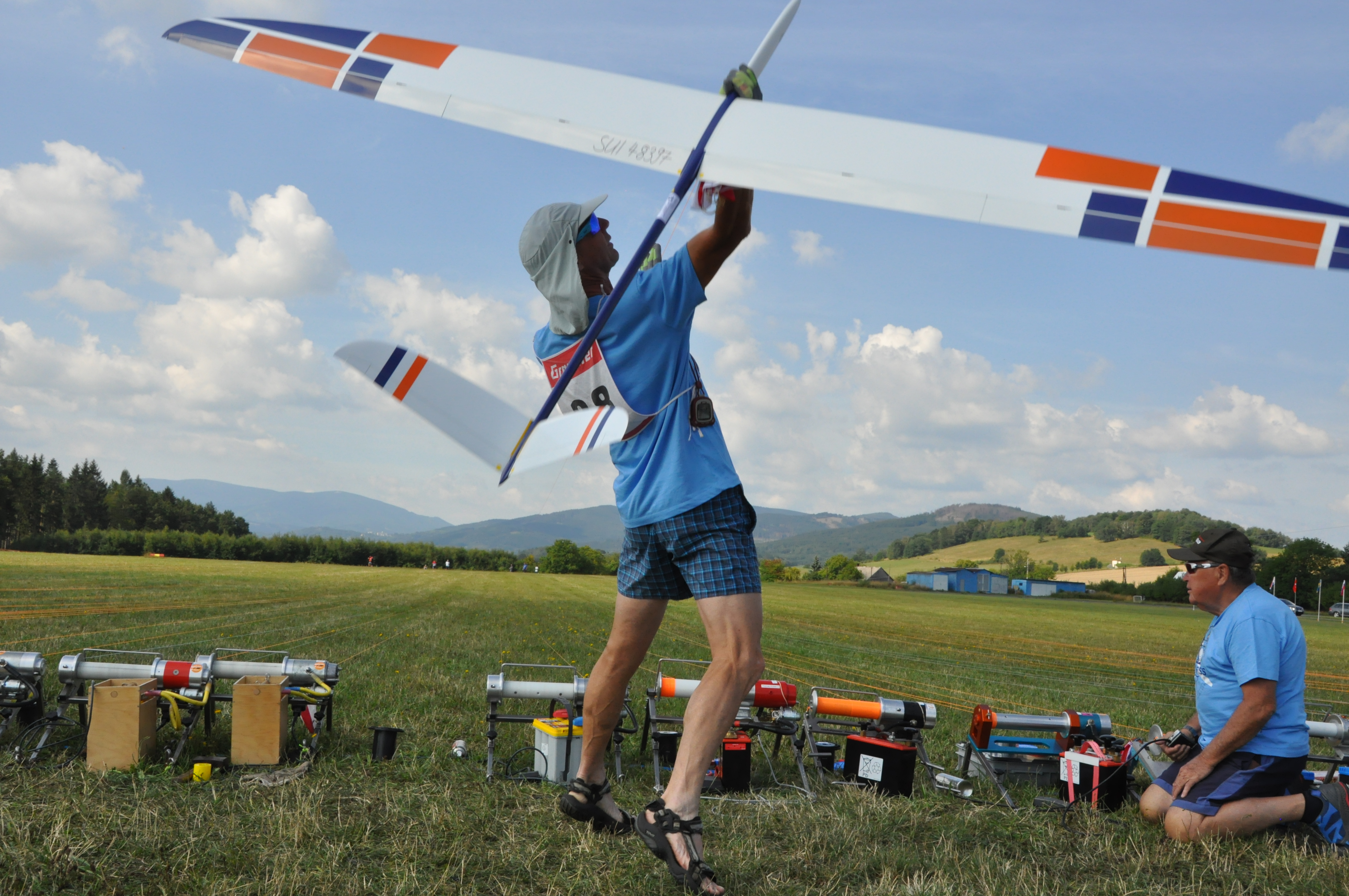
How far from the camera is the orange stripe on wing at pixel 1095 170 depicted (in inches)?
81.6

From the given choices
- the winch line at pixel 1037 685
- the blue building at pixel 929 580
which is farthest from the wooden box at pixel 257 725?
the blue building at pixel 929 580

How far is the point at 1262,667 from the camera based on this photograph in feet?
12.8

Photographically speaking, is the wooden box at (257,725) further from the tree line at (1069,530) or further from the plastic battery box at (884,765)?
the tree line at (1069,530)

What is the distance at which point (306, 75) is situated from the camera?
115 inches

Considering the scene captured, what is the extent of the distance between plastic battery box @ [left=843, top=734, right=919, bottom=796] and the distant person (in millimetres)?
1714

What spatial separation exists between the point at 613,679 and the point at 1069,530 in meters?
153

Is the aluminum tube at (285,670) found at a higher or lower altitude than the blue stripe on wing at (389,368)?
lower

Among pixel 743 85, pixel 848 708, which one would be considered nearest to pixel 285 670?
pixel 848 708

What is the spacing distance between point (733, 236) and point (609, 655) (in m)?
1.81

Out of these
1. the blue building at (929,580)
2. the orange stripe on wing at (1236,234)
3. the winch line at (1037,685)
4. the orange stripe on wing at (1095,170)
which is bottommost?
the blue building at (929,580)

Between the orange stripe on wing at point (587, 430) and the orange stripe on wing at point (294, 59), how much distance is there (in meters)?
1.52

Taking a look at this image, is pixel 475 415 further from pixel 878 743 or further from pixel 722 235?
pixel 878 743

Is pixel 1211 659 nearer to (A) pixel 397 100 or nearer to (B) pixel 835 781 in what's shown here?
(B) pixel 835 781

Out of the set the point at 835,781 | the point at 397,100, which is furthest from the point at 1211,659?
the point at 397,100
